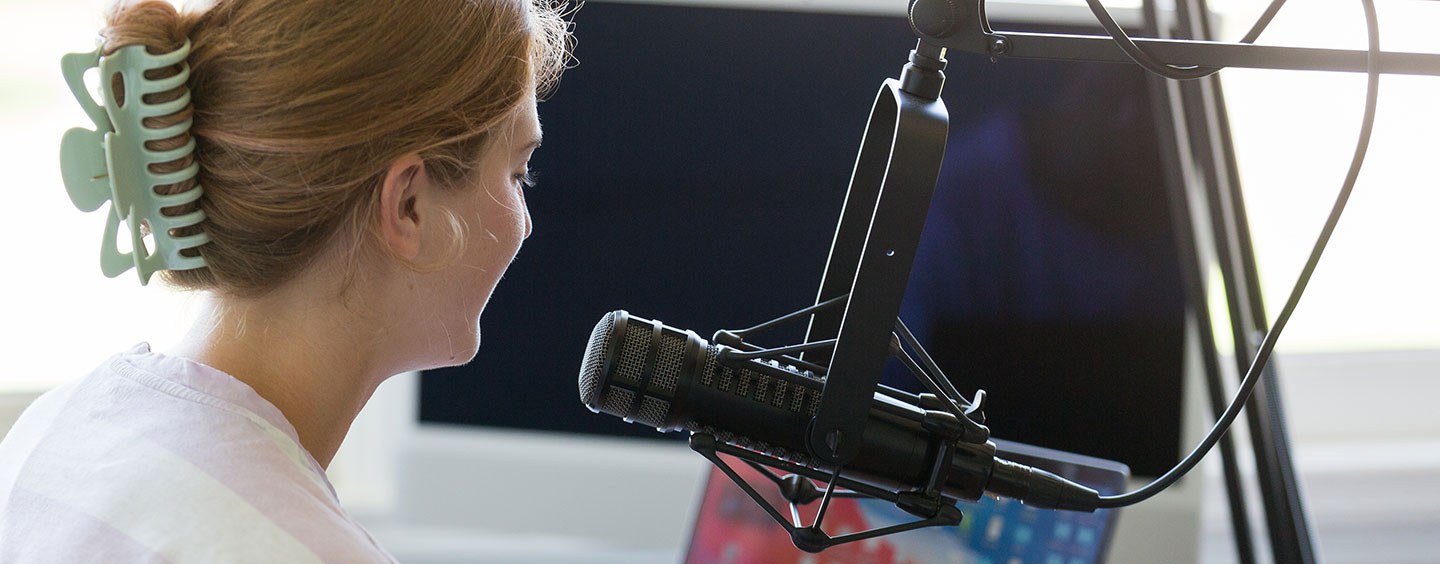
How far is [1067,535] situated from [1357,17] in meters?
0.94

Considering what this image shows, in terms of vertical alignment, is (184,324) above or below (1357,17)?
below

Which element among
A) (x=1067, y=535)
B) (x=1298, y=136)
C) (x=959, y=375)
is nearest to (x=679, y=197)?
(x=959, y=375)

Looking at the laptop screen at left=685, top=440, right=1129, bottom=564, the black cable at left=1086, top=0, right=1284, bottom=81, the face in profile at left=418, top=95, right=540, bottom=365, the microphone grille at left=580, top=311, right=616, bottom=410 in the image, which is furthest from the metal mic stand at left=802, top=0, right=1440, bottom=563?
the laptop screen at left=685, top=440, right=1129, bottom=564

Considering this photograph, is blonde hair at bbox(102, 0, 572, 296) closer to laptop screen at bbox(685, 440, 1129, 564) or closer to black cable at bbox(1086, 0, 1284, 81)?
black cable at bbox(1086, 0, 1284, 81)

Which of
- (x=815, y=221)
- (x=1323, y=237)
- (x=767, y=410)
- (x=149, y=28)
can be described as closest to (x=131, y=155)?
(x=149, y=28)

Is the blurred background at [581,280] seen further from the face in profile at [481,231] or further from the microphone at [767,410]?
the microphone at [767,410]

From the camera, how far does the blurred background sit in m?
1.41

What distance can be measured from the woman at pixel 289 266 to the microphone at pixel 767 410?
6.6 inches

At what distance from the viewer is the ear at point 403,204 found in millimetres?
717

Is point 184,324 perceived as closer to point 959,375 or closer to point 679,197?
point 679,197

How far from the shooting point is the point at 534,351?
1401mm

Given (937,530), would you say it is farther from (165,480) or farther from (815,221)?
(165,480)

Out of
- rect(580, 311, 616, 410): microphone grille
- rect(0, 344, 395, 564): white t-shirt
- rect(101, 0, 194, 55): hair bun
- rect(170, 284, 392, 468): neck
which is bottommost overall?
rect(0, 344, 395, 564): white t-shirt

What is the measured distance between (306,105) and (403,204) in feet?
0.31
